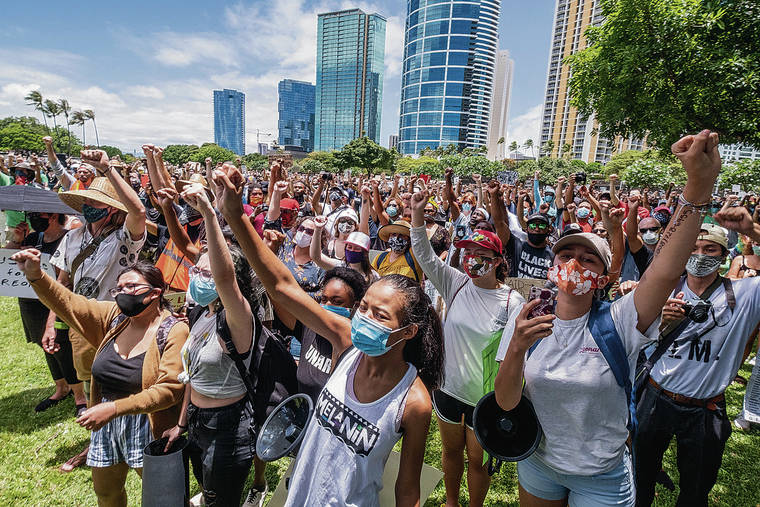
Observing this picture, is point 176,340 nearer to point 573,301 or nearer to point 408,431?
point 408,431

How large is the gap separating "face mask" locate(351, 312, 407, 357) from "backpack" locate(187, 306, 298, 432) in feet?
2.62

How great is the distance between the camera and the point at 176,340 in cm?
257

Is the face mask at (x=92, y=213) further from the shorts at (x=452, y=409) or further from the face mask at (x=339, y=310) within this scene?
the shorts at (x=452, y=409)

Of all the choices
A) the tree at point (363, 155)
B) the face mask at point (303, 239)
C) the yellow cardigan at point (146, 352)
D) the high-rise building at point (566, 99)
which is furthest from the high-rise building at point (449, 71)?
the yellow cardigan at point (146, 352)

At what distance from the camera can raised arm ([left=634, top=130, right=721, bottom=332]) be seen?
58.1 inches

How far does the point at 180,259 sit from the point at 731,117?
758 cm

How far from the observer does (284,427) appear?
6.12 ft

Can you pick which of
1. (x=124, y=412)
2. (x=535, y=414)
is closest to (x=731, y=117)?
(x=535, y=414)

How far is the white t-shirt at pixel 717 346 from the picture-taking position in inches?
98.7

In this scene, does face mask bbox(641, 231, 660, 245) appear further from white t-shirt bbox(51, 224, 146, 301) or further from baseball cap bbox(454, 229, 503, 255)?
white t-shirt bbox(51, 224, 146, 301)

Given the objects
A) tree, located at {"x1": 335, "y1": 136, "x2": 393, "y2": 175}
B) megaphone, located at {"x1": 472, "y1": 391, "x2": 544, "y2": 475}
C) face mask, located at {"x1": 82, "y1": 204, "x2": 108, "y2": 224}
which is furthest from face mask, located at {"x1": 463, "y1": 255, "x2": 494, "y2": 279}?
tree, located at {"x1": 335, "y1": 136, "x2": 393, "y2": 175}

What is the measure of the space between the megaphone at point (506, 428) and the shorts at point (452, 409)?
818 millimetres

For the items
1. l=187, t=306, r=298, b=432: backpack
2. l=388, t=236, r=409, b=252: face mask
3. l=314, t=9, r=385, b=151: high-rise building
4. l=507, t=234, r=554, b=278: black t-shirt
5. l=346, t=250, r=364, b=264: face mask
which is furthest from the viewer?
l=314, t=9, r=385, b=151: high-rise building

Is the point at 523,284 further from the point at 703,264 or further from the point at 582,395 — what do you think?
the point at 703,264
